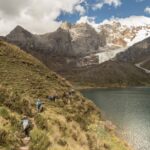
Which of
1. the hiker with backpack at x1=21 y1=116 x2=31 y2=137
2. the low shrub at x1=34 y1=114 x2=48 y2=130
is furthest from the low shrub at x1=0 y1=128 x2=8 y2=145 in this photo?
the low shrub at x1=34 y1=114 x2=48 y2=130

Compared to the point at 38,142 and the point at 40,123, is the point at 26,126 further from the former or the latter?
the point at 38,142

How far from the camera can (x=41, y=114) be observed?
3538cm

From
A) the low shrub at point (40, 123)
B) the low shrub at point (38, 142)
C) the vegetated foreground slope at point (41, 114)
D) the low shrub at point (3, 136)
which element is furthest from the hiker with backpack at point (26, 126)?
the low shrub at point (3, 136)

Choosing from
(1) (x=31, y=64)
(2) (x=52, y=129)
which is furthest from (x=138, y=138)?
(2) (x=52, y=129)

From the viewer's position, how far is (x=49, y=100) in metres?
48.7

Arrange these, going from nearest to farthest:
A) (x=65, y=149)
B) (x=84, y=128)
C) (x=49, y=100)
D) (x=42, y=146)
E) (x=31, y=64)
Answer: (x=42, y=146)
(x=65, y=149)
(x=84, y=128)
(x=49, y=100)
(x=31, y=64)

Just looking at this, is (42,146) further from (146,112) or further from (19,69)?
(146,112)

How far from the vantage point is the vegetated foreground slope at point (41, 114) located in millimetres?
22686

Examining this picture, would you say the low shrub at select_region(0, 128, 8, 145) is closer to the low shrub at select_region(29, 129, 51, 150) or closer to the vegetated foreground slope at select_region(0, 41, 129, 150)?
the vegetated foreground slope at select_region(0, 41, 129, 150)

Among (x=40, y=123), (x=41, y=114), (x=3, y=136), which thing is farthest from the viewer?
(x=41, y=114)

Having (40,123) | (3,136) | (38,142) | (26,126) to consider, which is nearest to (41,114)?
(40,123)

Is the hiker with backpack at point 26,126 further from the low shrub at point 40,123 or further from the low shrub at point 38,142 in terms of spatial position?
the low shrub at point 38,142

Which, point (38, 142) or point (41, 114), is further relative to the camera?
point (41, 114)

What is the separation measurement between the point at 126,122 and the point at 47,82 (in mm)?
39069
